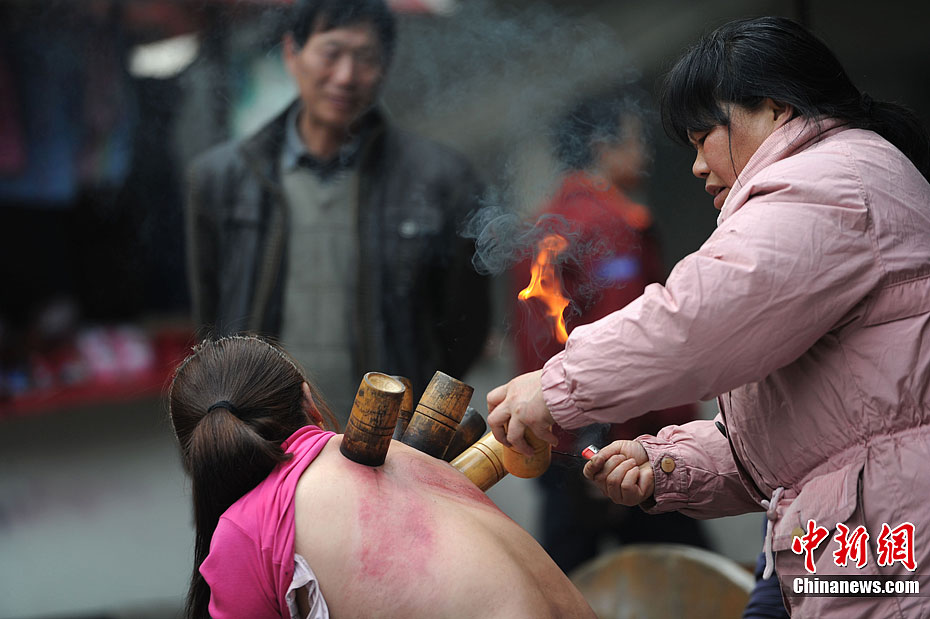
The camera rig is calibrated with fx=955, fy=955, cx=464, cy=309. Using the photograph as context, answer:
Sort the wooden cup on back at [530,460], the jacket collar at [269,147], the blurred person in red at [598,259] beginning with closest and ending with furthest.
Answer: the wooden cup on back at [530,460] < the blurred person in red at [598,259] < the jacket collar at [269,147]

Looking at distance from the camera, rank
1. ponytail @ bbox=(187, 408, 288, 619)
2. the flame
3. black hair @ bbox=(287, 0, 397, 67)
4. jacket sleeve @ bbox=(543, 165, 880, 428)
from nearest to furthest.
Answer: jacket sleeve @ bbox=(543, 165, 880, 428) → ponytail @ bbox=(187, 408, 288, 619) → the flame → black hair @ bbox=(287, 0, 397, 67)

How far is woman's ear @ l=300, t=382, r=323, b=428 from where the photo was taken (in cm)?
184

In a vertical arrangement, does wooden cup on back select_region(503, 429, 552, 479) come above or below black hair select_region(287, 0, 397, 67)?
below

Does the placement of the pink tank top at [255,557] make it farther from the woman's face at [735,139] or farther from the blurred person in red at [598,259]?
the blurred person in red at [598,259]

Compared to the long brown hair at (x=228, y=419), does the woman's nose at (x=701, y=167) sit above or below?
above

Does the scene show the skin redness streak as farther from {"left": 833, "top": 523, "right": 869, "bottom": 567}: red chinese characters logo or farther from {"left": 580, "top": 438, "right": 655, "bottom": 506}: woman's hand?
{"left": 833, "top": 523, "right": 869, "bottom": 567}: red chinese characters logo

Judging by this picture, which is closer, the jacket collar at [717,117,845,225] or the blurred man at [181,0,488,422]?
the jacket collar at [717,117,845,225]

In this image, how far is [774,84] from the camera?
1.75m

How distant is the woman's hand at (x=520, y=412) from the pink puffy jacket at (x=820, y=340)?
6cm

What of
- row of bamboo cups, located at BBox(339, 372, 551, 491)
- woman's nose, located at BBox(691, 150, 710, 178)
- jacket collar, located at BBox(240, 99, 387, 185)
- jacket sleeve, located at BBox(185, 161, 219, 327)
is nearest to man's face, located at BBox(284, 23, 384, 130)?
jacket collar, located at BBox(240, 99, 387, 185)

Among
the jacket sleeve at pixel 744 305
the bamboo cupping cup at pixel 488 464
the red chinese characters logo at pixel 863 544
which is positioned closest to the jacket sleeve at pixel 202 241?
the bamboo cupping cup at pixel 488 464

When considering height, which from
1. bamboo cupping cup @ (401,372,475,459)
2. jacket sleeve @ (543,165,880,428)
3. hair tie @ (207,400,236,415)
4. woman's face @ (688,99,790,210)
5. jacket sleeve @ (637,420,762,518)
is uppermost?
woman's face @ (688,99,790,210)

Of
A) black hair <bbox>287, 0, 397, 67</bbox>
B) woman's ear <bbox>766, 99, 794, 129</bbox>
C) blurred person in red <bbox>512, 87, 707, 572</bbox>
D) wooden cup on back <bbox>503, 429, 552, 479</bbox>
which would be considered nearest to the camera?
woman's ear <bbox>766, 99, 794, 129</bbox>

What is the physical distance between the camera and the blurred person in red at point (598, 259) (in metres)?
3.07
